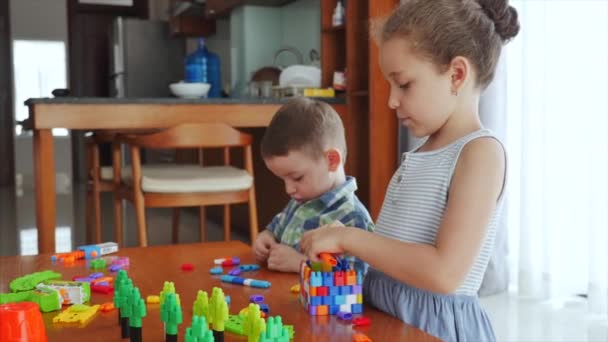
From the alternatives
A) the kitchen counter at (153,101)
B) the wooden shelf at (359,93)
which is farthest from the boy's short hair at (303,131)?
the wooden shelf at (359,93)

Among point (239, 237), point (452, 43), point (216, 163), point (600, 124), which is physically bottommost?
point (239, 237)

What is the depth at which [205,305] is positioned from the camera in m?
0.91

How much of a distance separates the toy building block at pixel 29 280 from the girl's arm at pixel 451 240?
1.58 ft

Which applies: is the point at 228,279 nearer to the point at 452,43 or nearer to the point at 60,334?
the point at 60,334

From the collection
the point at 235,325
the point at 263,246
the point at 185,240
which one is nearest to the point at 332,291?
the point at 235,325

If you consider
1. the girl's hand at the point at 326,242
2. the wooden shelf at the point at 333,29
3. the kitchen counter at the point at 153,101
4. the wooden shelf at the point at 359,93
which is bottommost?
the girl's hand at the point at 326,242

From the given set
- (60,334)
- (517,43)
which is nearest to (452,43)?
(60,334)

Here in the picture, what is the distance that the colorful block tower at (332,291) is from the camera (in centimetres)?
99

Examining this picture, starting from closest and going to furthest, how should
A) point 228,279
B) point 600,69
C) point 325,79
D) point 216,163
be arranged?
point 228,279, point 600,69, point 325,79, point 216,163

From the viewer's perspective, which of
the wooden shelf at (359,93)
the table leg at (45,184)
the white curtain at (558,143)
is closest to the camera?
the white curtain at (558,143)

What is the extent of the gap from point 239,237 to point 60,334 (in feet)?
12.2

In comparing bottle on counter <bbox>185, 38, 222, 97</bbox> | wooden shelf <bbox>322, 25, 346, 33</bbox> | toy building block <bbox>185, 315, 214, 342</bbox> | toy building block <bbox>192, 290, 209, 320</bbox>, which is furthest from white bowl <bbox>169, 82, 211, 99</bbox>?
toy building block <bbox>185, 315, 214, 342</bbox>

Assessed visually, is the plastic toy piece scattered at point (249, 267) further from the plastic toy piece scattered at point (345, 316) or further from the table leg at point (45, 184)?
the table leg at point (45, 184)

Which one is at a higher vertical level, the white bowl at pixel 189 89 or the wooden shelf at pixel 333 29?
the wooden shelf at pixel 333 29
